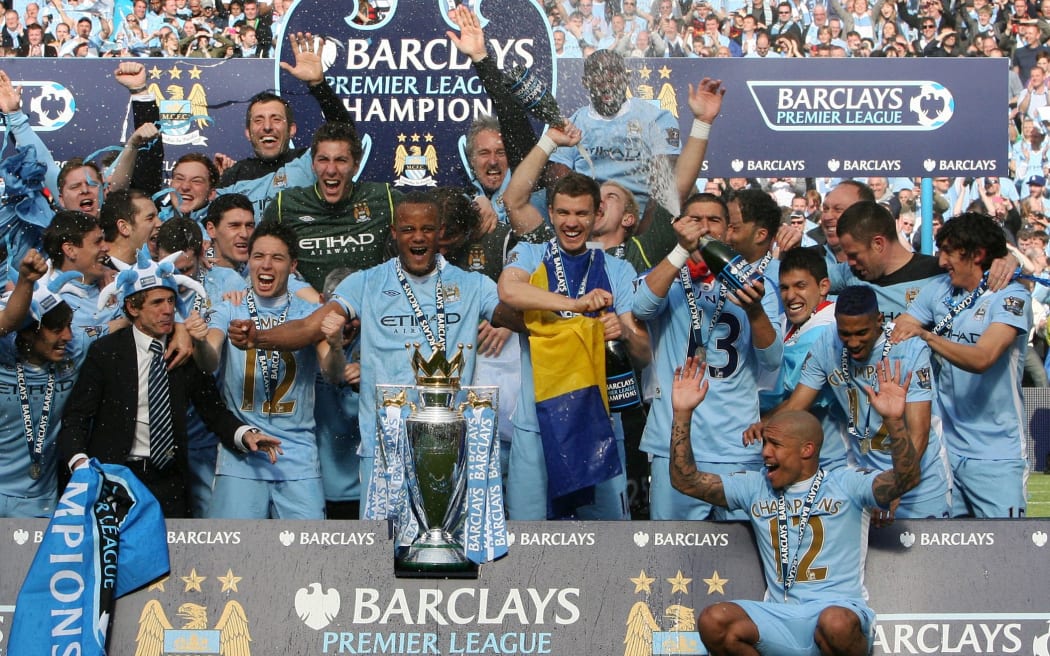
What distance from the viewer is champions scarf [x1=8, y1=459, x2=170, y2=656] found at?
447 cm

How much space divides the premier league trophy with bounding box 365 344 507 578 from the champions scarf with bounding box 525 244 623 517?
2.80 ft

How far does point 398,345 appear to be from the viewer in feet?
18.3

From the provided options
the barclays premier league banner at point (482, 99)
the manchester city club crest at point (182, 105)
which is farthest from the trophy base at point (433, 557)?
the manchester city club crest at point (182, 105)

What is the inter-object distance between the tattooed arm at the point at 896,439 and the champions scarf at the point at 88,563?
2.52 meters

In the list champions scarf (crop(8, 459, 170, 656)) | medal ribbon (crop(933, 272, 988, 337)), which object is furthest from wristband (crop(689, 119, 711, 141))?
champions scarf (crop(8, 459, 170, 656))

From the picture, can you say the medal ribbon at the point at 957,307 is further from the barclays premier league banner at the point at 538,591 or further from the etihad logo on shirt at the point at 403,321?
the etihad logo on shirt at the point at 403,321

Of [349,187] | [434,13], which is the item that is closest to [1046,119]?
[434,13]

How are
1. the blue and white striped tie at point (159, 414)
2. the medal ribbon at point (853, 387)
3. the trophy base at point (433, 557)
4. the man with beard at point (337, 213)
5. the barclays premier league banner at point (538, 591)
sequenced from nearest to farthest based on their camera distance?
the trophy base at point (433, 557) → the barclays premier league banner at point (538, 591) → the medal ribbon at point (853, 387) → the blue and white striped tie at point (159, 414) → the man with beard at point (337, 213)

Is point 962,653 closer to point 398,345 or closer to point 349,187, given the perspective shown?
point 398,345

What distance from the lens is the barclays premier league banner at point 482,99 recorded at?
7082 mm

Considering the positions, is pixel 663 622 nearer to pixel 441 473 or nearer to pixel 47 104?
pixel 441 473

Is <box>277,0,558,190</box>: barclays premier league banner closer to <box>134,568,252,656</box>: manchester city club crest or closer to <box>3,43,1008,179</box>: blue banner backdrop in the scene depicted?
<box>3,43,1008,179</box>: blue banner backdrop

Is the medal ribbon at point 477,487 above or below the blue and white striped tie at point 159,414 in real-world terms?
below

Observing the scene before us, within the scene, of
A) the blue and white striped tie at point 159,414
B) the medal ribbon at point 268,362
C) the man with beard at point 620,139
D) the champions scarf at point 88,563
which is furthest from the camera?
the man with beard at point 620,139
